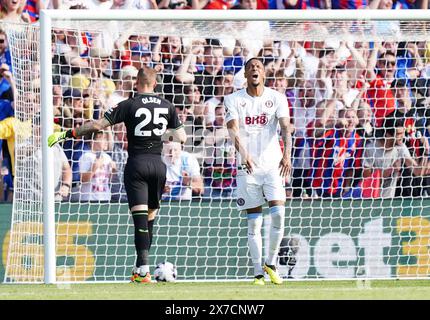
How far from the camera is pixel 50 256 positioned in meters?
10.8

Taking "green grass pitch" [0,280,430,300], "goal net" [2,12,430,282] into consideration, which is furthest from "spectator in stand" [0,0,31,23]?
"green grass pitch" [0,280,430,300]

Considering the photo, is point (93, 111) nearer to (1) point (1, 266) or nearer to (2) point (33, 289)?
(1) point (1, 266)

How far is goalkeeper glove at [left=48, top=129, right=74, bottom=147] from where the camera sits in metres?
10.5

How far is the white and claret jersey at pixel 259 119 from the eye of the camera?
1065 cm

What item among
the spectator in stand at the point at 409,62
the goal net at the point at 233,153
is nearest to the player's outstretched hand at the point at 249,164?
the goal net at the point at 233,153

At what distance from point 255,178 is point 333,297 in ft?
7.70

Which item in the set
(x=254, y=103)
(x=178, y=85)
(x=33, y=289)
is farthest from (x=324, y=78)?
(x=33, y=289)

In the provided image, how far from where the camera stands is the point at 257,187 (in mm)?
10719

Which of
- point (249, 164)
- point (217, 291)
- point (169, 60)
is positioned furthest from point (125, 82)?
point (217, 291)

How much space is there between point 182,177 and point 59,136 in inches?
94.5

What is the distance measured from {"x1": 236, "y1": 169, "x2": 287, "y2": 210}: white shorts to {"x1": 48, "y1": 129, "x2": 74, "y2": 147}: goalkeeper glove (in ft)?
5.56

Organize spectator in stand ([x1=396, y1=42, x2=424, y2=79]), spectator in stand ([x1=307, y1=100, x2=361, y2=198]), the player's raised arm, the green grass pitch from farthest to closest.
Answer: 1. spectator in stand ([x1=396, y1=42, x2=424, y2=79])
2. spectator in stand ([x1=307, y1=100, x2=361, y2=198])
3. the player's raised arm
4. the green grass pitch

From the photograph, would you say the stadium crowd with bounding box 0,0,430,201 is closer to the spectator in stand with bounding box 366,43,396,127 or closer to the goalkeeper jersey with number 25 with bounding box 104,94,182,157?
the spectator in stand with bounding box 366,43,396,127
